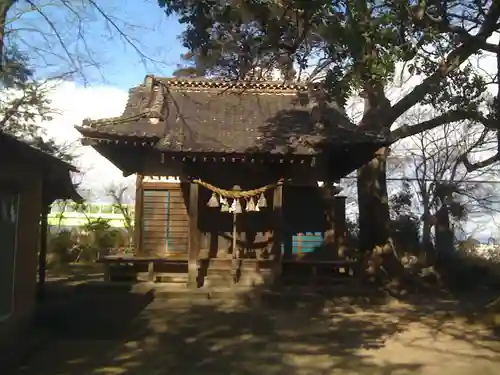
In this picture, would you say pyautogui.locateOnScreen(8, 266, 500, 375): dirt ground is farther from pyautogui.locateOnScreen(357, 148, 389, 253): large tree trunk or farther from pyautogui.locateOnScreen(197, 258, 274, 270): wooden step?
pyautogui.locateOnScreen(357, 148, 389, 253): large tree trunk

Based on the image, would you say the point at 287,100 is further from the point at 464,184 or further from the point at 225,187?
the point at 464,184

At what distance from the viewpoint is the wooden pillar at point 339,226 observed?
48.8 feet

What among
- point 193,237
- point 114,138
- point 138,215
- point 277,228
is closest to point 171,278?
point 193,237

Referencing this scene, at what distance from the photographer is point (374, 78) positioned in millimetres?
7598

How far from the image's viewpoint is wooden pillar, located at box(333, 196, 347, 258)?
585 inches

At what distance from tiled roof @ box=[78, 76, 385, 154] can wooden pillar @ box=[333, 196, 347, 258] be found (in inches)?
88.2

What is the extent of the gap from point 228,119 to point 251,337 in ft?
22.9

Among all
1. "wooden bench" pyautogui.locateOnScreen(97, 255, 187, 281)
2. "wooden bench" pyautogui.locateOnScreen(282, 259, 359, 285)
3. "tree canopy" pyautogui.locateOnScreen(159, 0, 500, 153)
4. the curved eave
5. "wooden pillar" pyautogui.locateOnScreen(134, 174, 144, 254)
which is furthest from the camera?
"wooden pillar" pyautogui.locateOnScreen(134, 174, 144, 254)

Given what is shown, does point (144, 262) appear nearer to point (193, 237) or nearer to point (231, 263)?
point (193, 237)

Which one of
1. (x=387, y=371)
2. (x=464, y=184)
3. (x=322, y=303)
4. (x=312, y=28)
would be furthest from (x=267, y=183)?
(x=464, y=184)

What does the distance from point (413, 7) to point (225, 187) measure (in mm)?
6789

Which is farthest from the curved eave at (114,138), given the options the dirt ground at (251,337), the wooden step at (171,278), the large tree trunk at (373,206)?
the large tree trunk at (373,206)

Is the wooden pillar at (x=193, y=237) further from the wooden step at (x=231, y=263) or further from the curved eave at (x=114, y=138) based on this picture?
the curved eave at (x=114, y=138)

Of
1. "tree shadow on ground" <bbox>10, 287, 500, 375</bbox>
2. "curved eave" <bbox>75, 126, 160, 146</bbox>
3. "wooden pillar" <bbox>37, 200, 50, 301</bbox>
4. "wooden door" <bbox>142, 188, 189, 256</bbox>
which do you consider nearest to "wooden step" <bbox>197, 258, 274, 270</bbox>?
"tree shadow on ground" <bbox>10, 287, 500, 375</bbox>
